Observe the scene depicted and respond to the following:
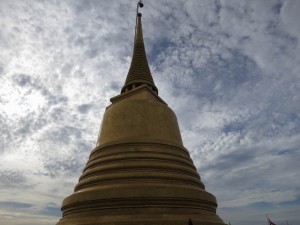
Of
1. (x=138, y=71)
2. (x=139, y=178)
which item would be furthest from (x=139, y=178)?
(x=138, y=71)

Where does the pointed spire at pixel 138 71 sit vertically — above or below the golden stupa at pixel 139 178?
above

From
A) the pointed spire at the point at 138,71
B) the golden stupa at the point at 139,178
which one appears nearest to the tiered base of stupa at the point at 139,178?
the golden stupa at the point at 139,178

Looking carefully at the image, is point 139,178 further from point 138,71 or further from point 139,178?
point 138,71

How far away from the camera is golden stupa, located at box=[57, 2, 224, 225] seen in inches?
441

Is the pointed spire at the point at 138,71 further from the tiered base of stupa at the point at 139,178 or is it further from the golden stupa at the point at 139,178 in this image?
the tiered base of stupa at the point at 139,178

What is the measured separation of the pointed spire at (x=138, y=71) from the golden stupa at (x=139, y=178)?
11.6 feet

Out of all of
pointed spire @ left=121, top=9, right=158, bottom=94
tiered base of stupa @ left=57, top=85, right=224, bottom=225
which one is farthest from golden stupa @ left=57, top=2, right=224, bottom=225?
pointed spire @ left=121, top=9, right=158, bottom=94

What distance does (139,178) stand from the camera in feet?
40.3

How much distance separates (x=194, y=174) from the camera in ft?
47.1

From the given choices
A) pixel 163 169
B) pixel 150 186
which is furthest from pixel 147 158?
pixel 150 186

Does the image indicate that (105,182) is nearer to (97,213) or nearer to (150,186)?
(97,213)

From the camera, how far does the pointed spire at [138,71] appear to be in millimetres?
19812

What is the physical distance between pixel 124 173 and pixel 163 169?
1844mm

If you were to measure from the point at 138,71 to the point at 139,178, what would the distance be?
10.0 meters
